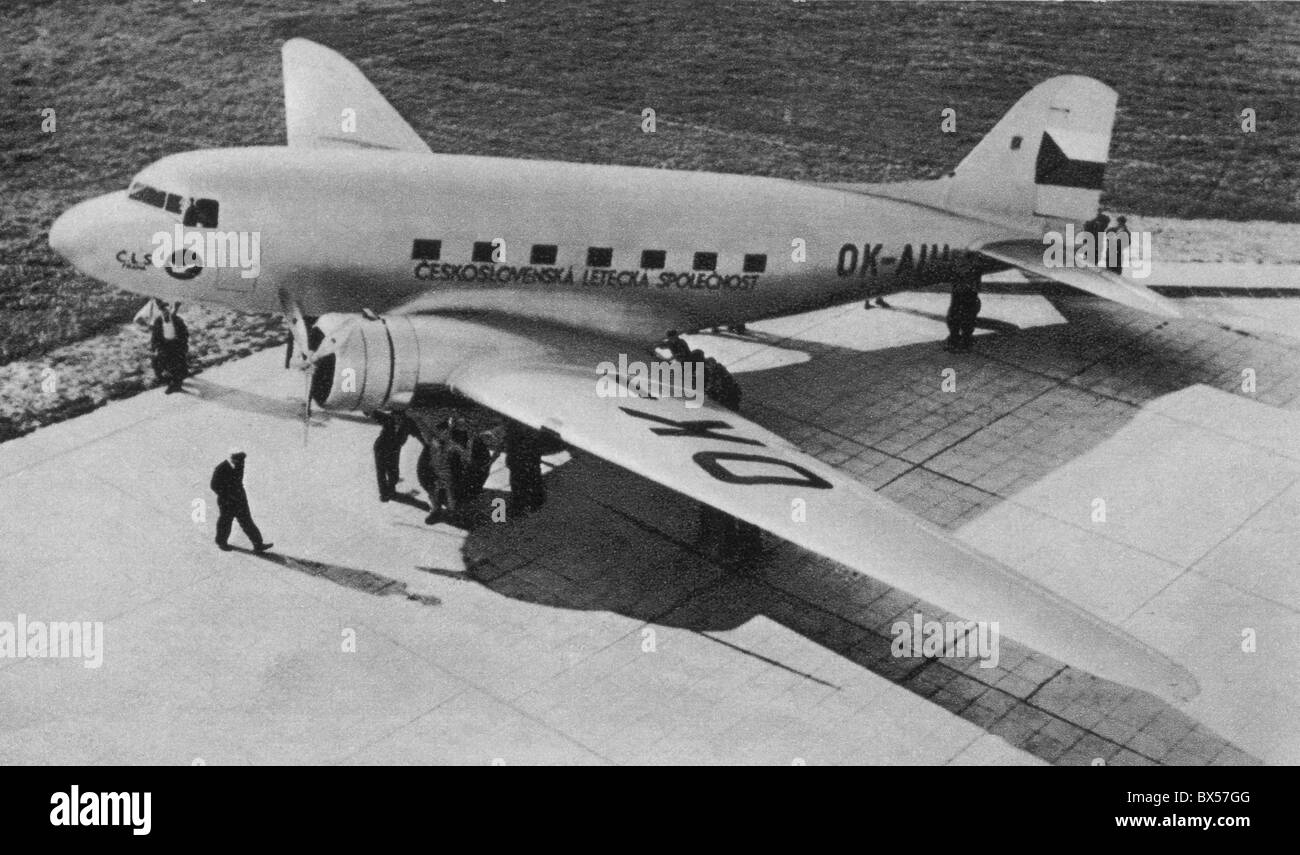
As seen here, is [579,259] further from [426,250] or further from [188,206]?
[188,206]

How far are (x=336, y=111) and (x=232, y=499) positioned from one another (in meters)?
10.6

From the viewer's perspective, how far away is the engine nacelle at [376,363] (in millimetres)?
17219

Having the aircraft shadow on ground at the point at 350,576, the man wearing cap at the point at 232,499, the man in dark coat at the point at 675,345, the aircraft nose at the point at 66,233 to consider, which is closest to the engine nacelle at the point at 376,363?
the man wearing cap at the point at 232,499

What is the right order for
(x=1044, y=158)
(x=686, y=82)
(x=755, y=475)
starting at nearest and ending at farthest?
1. (x=755, y=475)
2. (x=1044, y=158)
3. (x=686, y=82)

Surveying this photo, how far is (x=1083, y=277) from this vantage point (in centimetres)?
2117

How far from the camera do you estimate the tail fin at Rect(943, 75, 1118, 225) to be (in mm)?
22391

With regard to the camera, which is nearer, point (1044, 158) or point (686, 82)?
point (1044, 158)

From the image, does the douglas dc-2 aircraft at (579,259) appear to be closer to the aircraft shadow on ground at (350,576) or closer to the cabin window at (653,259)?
the cabin window at (653,259)

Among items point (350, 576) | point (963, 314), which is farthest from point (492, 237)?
point (963, 314)

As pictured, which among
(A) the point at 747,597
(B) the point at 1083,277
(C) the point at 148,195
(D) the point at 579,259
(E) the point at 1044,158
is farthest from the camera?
(E) the point at 1044,158

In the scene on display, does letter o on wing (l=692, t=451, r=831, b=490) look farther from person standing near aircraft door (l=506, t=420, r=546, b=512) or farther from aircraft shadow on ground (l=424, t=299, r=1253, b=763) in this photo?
person standing near aircraft door (l=506, t=420, r=546, b=512)

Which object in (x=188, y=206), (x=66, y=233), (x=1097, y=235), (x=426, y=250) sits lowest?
(x=1097, y=235)

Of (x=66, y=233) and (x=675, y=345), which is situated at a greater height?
(x=66, y=233)
